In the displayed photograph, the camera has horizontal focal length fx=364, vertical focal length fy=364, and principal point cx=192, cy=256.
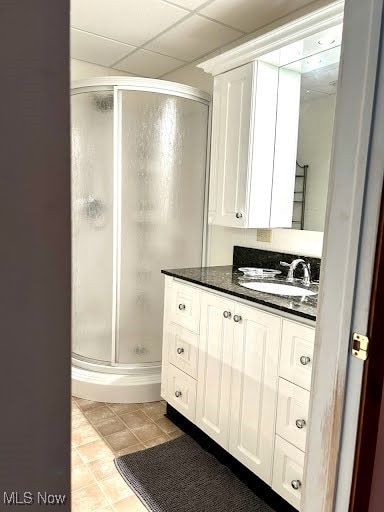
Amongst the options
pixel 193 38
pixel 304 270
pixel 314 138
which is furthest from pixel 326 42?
pixel 304 270

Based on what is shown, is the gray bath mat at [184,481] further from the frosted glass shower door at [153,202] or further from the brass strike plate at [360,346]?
the brass strike plate at [360,346]

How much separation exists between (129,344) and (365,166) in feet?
6.66

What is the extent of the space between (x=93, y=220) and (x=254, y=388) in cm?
149

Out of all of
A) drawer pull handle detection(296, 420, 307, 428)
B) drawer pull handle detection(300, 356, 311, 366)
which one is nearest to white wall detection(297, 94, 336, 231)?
drawer pull handle detection(300, 356, 311, 366)

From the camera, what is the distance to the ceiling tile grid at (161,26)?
196 cm

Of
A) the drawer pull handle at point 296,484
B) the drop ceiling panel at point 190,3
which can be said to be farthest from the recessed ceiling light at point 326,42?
the drawer pull handle at point 296,484

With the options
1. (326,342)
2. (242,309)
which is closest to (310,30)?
(242,309)

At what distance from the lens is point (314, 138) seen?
2025 millimetres

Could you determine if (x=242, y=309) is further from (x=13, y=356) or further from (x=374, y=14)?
(x=13, y=356)

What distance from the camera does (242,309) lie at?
5.30 feet

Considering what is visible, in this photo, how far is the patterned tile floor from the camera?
1.55 m

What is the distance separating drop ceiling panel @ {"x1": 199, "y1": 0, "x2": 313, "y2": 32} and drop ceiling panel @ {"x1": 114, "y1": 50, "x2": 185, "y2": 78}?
0.71 metres

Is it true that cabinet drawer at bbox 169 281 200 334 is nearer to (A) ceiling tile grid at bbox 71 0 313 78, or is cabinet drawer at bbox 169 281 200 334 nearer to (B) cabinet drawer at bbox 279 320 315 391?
(B) cabinet drawer at bbox 279 320 315 391

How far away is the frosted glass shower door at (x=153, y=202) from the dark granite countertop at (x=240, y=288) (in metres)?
0.43
